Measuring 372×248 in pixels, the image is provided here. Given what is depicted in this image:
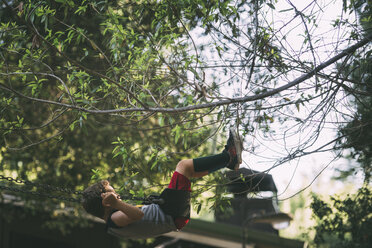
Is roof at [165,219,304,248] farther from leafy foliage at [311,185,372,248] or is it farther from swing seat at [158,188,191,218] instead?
swing seat at [158,188,191,218]

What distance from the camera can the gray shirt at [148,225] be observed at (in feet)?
10.3

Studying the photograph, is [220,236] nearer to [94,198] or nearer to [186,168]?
[186,168]

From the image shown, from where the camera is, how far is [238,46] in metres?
3.94

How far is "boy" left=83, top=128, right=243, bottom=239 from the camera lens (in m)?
3.13

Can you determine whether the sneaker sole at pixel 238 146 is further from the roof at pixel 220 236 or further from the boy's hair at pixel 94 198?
Answer: the roof at pixel 220 236

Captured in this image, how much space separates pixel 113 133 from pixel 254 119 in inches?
150

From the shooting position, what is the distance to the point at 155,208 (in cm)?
323

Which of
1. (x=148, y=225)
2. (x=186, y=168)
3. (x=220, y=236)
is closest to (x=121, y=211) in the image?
(x=148, y=225)

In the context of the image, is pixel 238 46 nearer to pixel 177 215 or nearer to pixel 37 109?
pixel 177 215

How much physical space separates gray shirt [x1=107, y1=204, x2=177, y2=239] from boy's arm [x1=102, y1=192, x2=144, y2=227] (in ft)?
0.21

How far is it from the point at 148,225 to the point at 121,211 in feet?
0.85

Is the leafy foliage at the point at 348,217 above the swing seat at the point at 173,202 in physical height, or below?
above

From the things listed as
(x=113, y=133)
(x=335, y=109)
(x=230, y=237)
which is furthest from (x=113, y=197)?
(x=230, y=237)

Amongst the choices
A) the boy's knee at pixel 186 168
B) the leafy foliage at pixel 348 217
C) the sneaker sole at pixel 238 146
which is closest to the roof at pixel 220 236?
the leafy foliage at pixel 348 217
